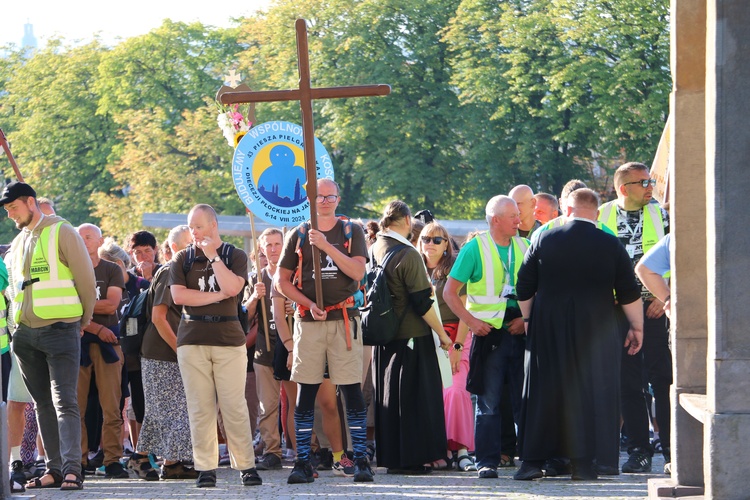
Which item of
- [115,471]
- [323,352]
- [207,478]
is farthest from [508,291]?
[115,471]

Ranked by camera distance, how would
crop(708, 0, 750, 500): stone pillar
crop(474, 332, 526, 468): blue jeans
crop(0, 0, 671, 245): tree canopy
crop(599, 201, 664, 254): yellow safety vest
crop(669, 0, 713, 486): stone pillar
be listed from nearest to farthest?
crop(708, 0, 750, 500): stone pillar, crop(669, 0, 713, 486): stone pillar, crop(474, 332, 526, 468): blue jeans, crop(599, 201, 664, 254): yellow safety vest, crop(0, 0, 671, 245): tree canopy

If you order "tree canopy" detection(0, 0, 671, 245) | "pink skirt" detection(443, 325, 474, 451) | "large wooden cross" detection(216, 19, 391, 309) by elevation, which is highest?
"tree canopy" detection(0, 0, 671, 245)

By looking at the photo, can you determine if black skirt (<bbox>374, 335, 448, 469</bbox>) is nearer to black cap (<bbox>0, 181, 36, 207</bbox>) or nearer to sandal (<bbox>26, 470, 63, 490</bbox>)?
sandal (<bbox>26, 470, 63, 490</bbox>)

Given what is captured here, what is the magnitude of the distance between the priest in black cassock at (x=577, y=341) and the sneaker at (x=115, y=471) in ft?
10.3

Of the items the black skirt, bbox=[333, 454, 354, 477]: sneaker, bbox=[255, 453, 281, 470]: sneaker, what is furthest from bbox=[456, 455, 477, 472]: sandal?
bbox=[255, 453, 281, 470]: sneaker

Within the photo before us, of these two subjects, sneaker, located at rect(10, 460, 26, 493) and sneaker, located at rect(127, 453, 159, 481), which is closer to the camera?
sneaker, located at rect(10, 460, 26, 493)

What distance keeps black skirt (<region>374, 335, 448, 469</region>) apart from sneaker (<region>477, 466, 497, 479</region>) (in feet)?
1.53

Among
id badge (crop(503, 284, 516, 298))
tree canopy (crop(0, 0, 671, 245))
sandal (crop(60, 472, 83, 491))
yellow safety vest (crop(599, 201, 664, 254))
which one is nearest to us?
sandal (crop(60, 472, 83, 491))

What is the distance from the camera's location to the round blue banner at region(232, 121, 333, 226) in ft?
34.4

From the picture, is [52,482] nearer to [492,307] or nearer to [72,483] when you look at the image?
[72,483]

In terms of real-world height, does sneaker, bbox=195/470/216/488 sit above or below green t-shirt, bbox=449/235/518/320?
below

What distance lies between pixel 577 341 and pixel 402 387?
145 cm

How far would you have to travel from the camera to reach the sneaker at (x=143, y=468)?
32.0 ft

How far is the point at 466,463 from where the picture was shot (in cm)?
995
